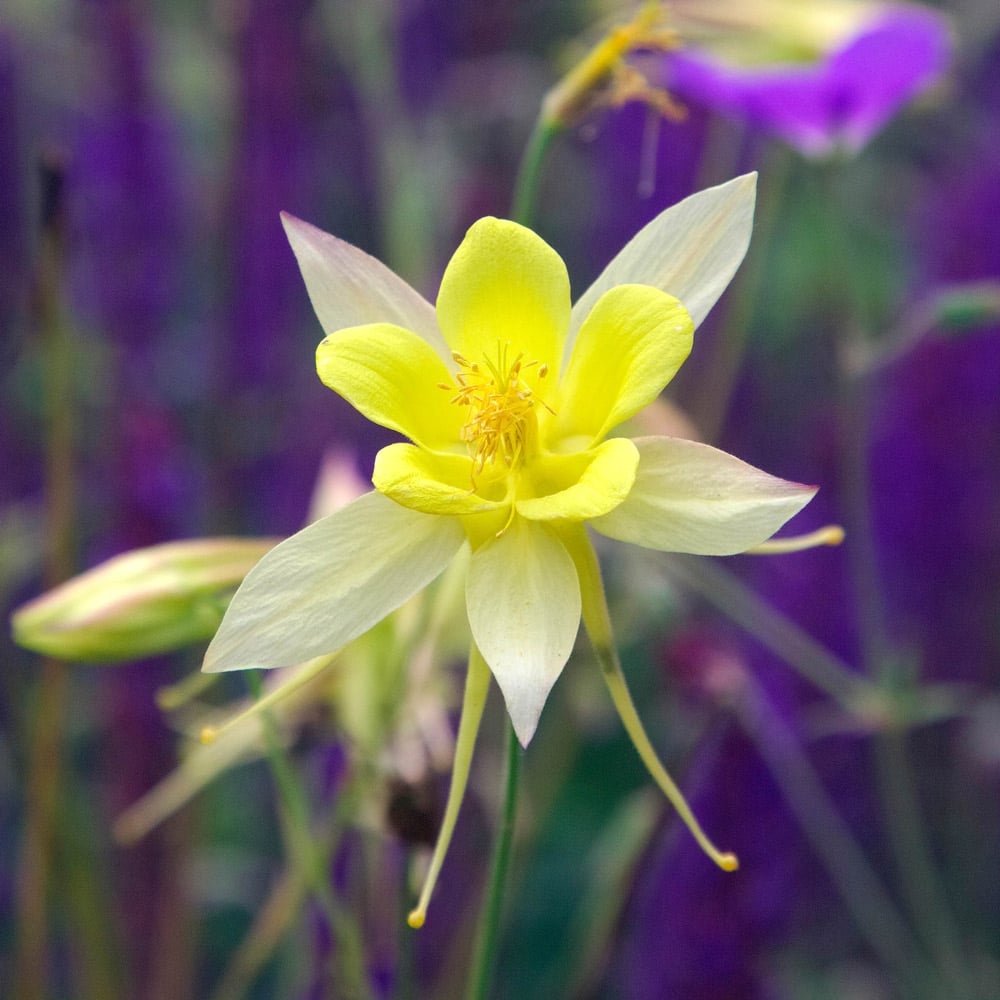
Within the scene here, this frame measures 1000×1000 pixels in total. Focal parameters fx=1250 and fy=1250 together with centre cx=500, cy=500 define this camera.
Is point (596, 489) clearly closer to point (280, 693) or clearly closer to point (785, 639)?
point (280, 693)

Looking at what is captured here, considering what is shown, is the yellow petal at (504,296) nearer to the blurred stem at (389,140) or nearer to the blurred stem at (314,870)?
the blurred stem at (314,870)

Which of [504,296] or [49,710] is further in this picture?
[49,710]

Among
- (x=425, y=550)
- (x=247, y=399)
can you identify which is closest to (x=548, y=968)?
(x=247, y=399)

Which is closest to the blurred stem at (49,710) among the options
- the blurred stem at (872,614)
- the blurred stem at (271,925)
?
the blurred stem at (271,925)

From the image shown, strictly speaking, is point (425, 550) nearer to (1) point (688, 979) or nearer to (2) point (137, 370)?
(1) point (688, 979)

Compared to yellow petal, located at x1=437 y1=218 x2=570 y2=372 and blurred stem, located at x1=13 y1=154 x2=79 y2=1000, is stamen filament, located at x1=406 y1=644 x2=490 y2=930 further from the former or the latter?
blurred stem, located at x1=13 y1=154 x2=79 y2=1000

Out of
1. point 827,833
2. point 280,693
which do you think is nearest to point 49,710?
point 280,693
